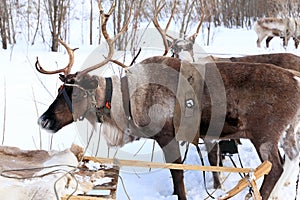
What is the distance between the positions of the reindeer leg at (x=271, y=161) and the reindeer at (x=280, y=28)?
10.6 meters

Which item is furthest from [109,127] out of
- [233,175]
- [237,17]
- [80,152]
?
[237,17]

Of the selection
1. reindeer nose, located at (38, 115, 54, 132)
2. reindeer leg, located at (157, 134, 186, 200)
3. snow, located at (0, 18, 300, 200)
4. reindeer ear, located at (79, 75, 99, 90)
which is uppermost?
reindeer ear, located at (79, 75, 99, 90)

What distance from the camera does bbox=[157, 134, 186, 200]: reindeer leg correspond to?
361 cm

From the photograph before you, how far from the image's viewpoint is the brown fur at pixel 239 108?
3381 mm

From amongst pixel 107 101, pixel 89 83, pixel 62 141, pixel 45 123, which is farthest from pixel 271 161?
pixel 62 141

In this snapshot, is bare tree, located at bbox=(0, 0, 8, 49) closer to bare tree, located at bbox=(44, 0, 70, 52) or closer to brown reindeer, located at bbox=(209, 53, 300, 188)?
bare tree, located at bbox=(44, 0, 70, 52)

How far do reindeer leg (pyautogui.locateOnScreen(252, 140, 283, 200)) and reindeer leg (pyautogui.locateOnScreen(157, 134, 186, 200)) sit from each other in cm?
61

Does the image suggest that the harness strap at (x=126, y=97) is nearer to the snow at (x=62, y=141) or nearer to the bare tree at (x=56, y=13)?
the snow at (x=62, y=141)

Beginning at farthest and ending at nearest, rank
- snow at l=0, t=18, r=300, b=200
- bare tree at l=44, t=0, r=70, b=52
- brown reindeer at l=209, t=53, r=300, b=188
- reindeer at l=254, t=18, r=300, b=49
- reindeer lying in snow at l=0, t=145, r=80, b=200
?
reindeer at l=254, t=18, r=300, b=49 → bare tree at l=44, t=0, r=70, b=52 → brown reindeer at l=209, t=53, r=300, b=188 → snow at l=0, t=18, r=300, b=200 → reindeer lying in snow at l=0, t=145, r=80, b=200

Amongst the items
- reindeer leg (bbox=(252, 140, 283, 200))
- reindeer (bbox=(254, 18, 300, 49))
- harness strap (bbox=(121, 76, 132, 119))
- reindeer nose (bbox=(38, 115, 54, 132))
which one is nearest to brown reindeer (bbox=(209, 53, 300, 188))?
reindeer leg (bbox=(252, 140, 283, 200))

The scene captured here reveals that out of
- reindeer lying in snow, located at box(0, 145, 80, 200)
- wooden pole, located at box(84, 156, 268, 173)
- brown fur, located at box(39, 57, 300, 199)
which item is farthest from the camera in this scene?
brown fur, located at box(39, 57, 300, 199)

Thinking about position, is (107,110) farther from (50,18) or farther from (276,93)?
(50,18)

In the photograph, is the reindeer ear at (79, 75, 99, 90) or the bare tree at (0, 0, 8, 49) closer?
the reindeer ear at (79, 75, 99, 90)

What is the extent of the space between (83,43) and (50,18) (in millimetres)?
2371
